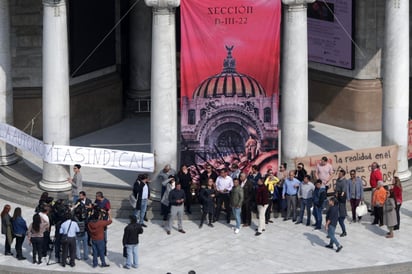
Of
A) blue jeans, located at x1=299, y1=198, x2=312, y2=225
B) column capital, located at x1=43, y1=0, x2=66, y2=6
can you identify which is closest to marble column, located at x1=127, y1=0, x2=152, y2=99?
column capital, located at x1=43, y1=0, x2=66, y2=6

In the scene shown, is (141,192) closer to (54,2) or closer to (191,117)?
(191,117)

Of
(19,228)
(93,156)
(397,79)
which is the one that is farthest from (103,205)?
(397,79)

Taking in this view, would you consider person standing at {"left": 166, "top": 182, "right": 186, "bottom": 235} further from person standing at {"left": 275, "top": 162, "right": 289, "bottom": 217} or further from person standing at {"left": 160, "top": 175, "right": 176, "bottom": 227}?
person standing at {"left": 275, "top": 162, "right": 289, "bottom": 217}

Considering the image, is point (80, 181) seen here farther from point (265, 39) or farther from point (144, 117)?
point (144, 117)

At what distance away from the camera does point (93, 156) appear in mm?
40000

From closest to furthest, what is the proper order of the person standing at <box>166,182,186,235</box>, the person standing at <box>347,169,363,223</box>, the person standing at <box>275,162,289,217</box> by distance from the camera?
the person standing at <box>166,182,186,235</box> → the person standing at <box>347,169,363,223</box> → the person standing at <box>275,162,289,217</box>

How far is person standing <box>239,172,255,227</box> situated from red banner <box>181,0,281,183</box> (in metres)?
1.59

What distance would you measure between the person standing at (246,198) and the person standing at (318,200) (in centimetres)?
181

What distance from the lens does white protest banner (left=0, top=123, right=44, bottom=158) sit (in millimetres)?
41094

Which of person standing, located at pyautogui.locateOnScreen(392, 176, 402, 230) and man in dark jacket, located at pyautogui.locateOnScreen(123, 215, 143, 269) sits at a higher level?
person standing, located at pyautogui.locateOnScreen(392, 176, 402, 230)

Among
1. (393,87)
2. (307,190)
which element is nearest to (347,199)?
(307,190)

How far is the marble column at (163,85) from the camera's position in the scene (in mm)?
38562

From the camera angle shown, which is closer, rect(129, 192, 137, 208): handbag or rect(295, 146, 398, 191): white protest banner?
rect(129, 192, 137, 208): handbag

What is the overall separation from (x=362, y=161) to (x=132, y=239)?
9007 mm
